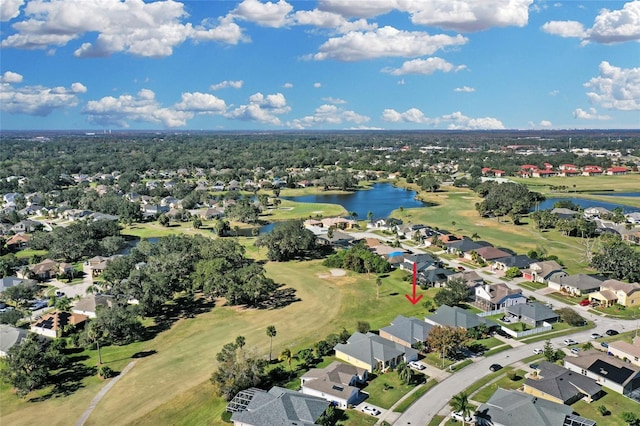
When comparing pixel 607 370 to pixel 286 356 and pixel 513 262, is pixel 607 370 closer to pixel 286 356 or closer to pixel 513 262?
pixel 286 356

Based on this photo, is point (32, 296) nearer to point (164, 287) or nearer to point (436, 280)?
point (164, 287)

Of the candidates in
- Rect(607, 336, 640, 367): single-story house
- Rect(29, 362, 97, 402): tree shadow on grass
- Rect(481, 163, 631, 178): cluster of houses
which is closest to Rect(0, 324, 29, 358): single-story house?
Rect(29, 362, 97, 402): tree shadow on grass

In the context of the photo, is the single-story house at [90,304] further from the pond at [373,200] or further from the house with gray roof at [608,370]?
the pond at [373,200]

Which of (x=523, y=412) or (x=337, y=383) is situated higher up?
(x=337, y=383)

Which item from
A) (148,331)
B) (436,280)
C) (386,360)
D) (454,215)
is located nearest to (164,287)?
(148,331)

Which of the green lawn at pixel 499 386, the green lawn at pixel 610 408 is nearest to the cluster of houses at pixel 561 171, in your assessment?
the green lawn at pixel 499 386

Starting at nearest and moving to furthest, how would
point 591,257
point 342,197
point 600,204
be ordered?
point 591,257, point 600,204, point 342,197

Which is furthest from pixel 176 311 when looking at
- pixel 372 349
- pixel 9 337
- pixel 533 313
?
pixel 533 313
